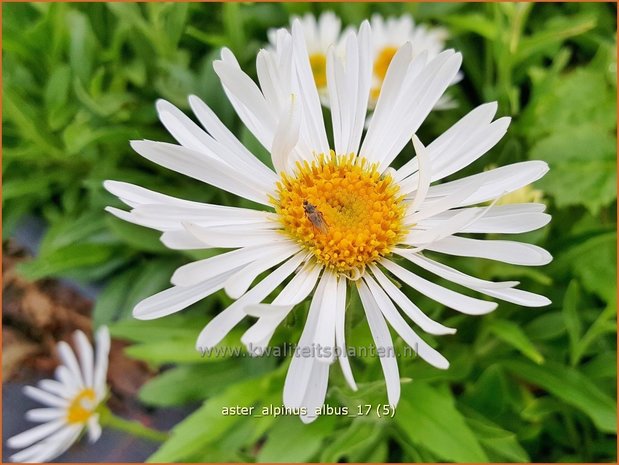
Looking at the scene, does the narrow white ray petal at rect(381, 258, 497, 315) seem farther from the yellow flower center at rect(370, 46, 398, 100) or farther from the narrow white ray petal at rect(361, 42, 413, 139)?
the yellow flower center at rect(370, 46, 398, 100)

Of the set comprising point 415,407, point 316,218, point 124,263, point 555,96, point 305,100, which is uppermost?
point 555,96

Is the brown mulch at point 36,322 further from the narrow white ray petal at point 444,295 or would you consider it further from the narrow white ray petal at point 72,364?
the narrow white ray petal at point 444,295

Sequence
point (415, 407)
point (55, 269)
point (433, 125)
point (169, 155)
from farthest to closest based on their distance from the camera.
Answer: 1. point (433, 125)
2. point (55, 269)
3. point (415, 407)
4. point (169, 155)

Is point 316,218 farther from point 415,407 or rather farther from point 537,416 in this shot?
point 537,416

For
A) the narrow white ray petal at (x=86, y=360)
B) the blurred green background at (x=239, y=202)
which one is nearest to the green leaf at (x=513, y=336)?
the blurred green background at (x=239, y=202)

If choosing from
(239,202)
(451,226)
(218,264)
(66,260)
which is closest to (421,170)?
(451,226)

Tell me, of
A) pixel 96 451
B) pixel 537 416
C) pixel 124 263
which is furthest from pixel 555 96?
pixel 96 451

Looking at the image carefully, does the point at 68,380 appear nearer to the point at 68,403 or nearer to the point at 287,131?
the point at 68,403
